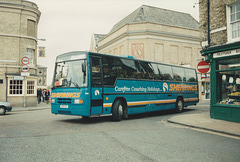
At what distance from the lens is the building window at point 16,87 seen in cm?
2281

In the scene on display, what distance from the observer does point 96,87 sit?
9.98 meters

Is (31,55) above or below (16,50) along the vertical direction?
below

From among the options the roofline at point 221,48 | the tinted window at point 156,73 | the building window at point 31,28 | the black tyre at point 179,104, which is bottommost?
the black tyre at point 179,104

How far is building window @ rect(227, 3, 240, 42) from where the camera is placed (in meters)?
10.4

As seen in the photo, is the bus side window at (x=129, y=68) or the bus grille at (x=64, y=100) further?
the bus side window at (x=129, y=68)

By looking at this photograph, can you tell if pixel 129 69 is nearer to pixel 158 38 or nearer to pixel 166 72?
pixel 166 72

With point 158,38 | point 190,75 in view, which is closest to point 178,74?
point 190,75

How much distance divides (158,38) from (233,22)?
78.2 feet

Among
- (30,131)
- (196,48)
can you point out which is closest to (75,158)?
(30,131)

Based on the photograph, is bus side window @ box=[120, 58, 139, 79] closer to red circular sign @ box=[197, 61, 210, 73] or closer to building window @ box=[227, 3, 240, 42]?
red circular sign @ box=[197, 61, 210, 73]

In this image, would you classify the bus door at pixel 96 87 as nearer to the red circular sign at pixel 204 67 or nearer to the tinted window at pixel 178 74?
the red circular sign at pixel 204 67

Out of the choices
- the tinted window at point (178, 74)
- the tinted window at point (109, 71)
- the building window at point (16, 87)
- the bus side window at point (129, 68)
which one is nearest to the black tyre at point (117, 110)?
the tinted window at point (109, 71)

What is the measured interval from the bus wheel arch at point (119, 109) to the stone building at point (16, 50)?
13980 millimetres

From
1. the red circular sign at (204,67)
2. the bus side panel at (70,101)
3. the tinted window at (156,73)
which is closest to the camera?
the bus side panel at (70,101)
